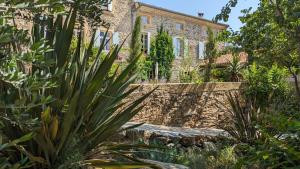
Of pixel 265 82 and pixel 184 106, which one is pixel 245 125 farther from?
pixel 265 82

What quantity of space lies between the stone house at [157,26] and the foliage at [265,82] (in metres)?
7.75

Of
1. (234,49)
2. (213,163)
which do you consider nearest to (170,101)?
(234,49)

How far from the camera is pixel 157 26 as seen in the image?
23.7m

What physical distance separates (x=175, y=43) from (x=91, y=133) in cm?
2159

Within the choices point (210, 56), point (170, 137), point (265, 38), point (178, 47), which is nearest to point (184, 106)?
point (170, 137)

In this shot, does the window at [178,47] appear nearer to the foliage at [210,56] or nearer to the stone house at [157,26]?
the stone house at [157,26]

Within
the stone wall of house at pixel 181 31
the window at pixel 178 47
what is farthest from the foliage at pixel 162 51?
the window at pixel 178 47

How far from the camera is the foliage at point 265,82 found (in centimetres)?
1026

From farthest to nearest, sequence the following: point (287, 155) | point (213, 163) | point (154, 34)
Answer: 1. point (154, 34)
2. point (213, 163)
3. point (287, 155)

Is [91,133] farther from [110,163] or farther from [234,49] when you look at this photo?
[234,49]

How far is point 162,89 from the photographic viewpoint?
30.2ft

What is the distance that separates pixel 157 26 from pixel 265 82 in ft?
45.5

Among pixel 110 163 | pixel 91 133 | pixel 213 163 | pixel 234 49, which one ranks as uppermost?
pixel 234 49

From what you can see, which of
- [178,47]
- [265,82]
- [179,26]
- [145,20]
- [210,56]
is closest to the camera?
[265,82]
